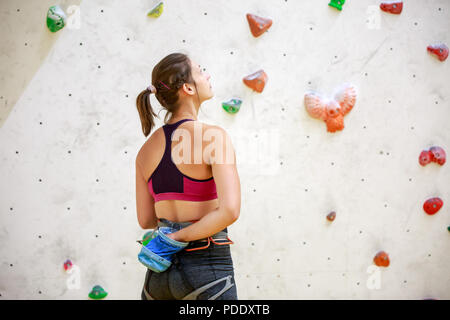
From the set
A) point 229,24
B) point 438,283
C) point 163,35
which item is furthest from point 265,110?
point 438,283

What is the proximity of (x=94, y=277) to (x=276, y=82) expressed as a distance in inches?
55.5

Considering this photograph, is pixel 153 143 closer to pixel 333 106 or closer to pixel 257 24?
pixel 257 24

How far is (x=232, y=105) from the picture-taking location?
2.15 meters

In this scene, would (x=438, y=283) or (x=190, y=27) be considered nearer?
(x=190, y=27)

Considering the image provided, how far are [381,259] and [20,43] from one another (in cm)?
224

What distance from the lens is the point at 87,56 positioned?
2076 mm

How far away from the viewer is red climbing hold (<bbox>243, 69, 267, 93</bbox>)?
2148 mm

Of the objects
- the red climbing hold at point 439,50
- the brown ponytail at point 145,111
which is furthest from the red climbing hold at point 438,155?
the brown ponytail at point 145,111

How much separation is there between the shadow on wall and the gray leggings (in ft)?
4.34

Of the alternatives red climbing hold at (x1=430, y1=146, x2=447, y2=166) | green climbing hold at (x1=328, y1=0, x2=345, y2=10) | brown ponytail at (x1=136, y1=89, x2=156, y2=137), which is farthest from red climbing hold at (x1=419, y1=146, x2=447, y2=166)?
brown ponytail at (x1=136, y1=89, x2=156, y2=137)

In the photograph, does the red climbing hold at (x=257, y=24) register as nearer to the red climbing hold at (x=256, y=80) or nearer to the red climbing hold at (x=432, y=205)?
the red climbing hold at (x=256, y=80)

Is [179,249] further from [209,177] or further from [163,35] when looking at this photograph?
[163,35]

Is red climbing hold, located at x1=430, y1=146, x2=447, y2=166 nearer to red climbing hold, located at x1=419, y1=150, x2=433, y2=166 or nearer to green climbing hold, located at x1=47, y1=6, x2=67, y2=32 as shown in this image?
red climbing hold, located at x1=419, y1=150, x2=433, y2=166

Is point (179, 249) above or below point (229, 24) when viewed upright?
below
